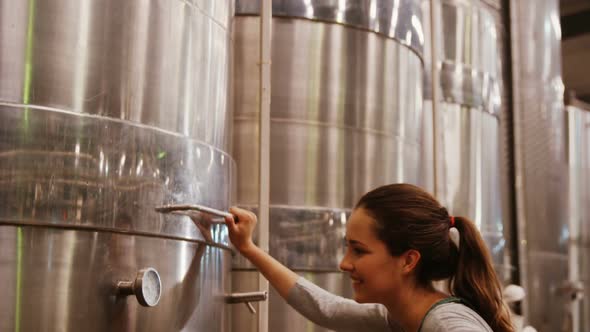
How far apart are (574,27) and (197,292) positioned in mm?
9146

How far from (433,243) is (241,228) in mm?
702

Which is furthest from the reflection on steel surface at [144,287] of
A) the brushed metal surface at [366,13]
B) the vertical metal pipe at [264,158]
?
the brushed metal surface at [366,13]

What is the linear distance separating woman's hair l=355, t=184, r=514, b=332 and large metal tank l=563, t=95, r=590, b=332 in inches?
230

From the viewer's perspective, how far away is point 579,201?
25.8ft

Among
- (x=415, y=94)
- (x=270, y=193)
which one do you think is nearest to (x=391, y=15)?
(x=415, y=94)

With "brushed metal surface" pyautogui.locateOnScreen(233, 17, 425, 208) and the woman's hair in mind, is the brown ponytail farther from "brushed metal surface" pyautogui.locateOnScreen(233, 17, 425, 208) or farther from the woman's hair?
"brushed metal surface" pyautogui.locateOnScreen(233, 17, 425, 208)

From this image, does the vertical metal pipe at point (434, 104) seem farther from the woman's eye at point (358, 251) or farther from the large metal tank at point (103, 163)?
the woman's eye at point (358, 251)

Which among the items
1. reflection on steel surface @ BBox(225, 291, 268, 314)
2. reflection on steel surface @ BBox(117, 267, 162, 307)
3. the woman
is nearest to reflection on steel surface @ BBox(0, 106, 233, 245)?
reflection on steel surface @ BBox(117, 267, 162, 307)

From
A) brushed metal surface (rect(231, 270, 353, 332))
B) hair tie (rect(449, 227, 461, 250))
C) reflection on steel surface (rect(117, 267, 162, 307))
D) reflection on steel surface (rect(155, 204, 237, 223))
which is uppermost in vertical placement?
reflection on steel surface (rect(155, 204, 237, 223))

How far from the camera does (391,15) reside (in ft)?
14.5

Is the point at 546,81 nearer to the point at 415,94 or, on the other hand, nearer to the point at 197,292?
the point at 415,94

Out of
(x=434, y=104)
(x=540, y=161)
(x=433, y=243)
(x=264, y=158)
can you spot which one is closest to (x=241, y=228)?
(x=433, y=243)

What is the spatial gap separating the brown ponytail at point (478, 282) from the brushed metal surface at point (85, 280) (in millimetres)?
972

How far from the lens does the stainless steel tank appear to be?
3.99m
